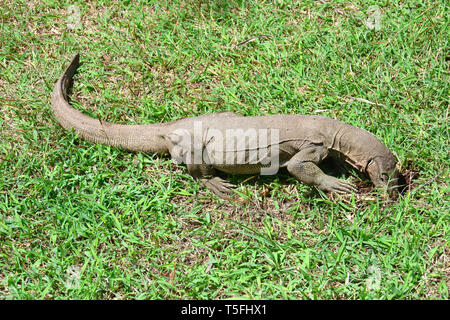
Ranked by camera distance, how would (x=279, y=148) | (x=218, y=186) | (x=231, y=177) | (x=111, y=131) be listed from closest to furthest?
1. (x=279, y=148)
2. (x=218, y=186)
3. (x=231, y=177)
4. (x=111, y=131)

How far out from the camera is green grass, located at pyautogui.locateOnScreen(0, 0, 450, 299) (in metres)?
4.40

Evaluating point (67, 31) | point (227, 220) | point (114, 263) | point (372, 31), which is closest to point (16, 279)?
point (114, 263)

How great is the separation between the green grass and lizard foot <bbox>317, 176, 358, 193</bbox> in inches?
3.6

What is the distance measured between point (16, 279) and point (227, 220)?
6.52 feet

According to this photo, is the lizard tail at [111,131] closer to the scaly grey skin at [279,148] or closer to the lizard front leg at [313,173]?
the scaly grey skin at [279,148]

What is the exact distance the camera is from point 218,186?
16.8 feet

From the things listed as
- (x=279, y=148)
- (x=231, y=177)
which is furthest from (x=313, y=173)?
(x=231, y=177)

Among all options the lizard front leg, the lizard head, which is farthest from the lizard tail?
the lizard head

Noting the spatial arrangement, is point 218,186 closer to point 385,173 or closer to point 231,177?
point 231,177

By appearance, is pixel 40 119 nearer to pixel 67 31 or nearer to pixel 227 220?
pixel 67 31

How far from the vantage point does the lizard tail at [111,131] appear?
532cm

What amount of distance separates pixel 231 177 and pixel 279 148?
654 millimetres

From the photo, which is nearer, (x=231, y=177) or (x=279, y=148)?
(x=279, y=148)

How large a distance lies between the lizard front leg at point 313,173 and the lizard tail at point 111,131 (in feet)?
4.67
